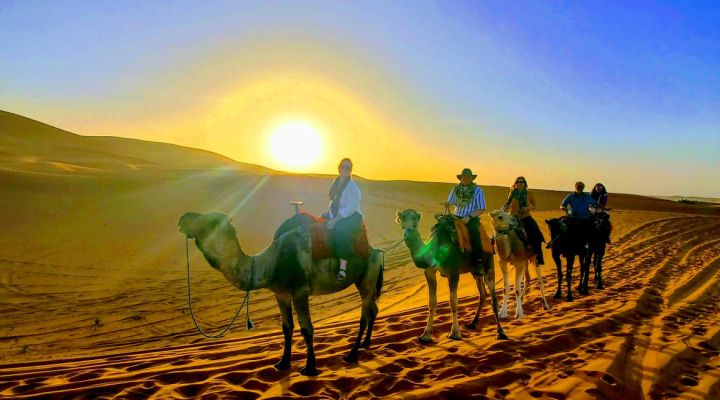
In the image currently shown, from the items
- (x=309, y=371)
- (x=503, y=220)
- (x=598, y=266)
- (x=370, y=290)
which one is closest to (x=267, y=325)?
(x=370, y=290)

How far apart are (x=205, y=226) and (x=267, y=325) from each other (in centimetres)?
702

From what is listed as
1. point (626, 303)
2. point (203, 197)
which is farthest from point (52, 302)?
point (203, 197)

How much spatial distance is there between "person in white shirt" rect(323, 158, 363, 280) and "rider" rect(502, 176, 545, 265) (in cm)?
501

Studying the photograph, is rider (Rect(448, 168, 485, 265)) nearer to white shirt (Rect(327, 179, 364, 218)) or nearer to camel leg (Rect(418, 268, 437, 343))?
camel leg (Rect(418, 268, 437, 343))

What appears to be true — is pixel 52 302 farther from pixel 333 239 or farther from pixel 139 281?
pixel 333 239

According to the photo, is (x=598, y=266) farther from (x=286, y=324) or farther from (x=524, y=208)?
(x=286, y=324)

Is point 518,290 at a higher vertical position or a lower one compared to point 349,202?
lower

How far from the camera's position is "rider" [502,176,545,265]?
10641 millimetres

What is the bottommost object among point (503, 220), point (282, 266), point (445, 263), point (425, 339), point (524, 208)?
point (425, 339)

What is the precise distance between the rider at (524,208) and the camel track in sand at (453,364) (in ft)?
4.91

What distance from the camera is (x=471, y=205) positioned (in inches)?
344

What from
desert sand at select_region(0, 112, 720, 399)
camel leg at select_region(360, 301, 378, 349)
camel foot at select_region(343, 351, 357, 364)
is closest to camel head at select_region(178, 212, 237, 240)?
desert sand at select_region(0, 112, 720, 399)

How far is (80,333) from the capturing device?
36.8 ft

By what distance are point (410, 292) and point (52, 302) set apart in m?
10.0
